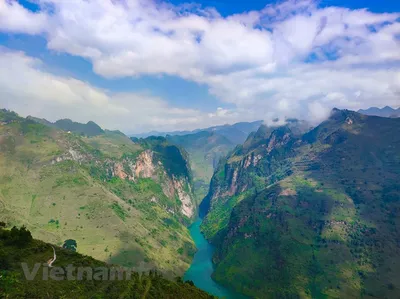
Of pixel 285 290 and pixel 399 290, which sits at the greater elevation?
pixel 399 290

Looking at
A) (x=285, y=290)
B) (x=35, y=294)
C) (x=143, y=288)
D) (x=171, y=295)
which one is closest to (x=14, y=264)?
(x=35, y=294)

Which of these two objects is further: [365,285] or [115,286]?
[365,285]

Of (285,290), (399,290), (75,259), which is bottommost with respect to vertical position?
(285,290)

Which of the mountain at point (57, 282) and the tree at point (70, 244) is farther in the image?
the tree at point (70, 244)

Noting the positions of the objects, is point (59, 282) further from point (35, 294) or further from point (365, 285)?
point (365, 285)

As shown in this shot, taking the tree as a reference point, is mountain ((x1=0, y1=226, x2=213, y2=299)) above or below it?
above

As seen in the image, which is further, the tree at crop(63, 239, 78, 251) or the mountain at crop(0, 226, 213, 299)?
the tree at crop(63, 239, 78, 251)

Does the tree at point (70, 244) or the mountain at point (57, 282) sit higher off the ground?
the mountain at point (57, 282)

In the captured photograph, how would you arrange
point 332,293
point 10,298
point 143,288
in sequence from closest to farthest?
point 10,298, point 143,288, point 332,293
